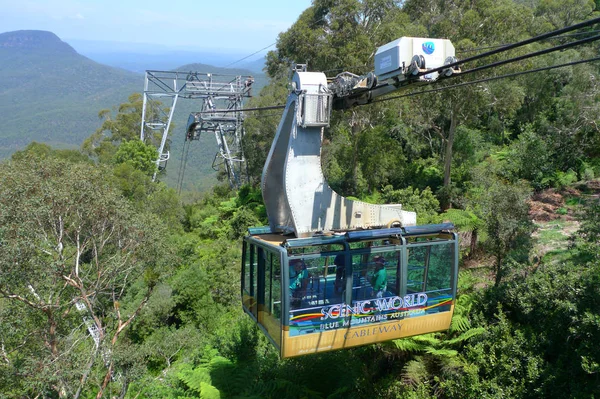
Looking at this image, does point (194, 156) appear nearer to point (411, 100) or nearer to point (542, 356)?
point (411, 100)

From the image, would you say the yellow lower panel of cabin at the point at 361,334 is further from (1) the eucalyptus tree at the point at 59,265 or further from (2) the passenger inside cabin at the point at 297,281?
(1) the eucalyptus tree at the point at 59,265

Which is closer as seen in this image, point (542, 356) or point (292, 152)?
point (292, 152)

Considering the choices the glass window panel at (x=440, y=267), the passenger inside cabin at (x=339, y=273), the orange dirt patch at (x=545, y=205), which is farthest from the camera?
the orange dirt patch at (x=545, y=205)

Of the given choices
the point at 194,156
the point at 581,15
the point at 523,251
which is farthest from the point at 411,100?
the point at 194,156

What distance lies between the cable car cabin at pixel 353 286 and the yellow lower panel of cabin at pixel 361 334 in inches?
0.5

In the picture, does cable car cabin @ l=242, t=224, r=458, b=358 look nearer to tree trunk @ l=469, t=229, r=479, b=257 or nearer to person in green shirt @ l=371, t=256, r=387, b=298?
person in green shirt @ l=371, t=256, r=387, b=298

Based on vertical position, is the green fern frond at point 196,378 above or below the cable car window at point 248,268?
below

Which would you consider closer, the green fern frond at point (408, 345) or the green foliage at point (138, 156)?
the green fern frond at point (408, 345)

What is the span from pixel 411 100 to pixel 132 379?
14855 millimetres

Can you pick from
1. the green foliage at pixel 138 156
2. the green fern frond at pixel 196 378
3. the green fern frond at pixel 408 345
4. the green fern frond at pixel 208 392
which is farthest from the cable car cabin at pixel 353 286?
the green foliage at pixel 138 156

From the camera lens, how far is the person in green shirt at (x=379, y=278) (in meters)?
6.08

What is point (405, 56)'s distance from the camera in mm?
5914

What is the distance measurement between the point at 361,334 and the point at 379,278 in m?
0.77

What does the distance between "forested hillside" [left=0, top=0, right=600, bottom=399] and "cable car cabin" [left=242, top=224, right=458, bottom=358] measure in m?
2.69
